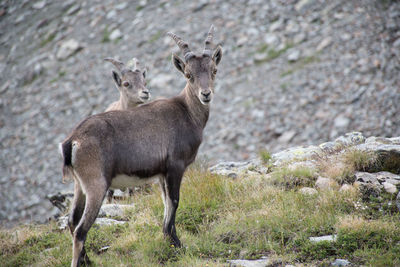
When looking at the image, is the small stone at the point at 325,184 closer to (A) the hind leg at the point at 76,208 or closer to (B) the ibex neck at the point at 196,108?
(B) the ibex neck at the point at 196,108

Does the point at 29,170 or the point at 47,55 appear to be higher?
the point at 47,55

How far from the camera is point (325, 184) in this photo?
27.4 feet

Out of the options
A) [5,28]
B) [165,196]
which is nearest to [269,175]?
[165,196]

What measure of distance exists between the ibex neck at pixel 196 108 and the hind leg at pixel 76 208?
2321 millimetres

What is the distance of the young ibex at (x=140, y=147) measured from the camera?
6434 mm

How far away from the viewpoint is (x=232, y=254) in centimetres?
683

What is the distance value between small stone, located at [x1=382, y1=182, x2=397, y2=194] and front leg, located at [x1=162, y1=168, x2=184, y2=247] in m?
3.65

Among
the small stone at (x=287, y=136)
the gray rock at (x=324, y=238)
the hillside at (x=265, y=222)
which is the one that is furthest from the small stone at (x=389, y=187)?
the small stone at (x=287, y=136)

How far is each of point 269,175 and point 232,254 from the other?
2695 millimetres

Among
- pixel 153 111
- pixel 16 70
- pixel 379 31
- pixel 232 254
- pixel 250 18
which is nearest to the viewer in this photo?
pixel 232 254

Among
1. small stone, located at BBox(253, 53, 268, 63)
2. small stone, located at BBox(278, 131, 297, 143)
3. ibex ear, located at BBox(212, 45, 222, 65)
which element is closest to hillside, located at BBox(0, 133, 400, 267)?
ibex ear, located at BBox(212, 45, 222, 65)

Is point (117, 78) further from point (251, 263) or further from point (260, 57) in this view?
point (260, 57)

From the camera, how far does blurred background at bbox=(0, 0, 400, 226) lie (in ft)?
56.5

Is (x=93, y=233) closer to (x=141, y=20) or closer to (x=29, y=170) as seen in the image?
(x=29, y=170)
